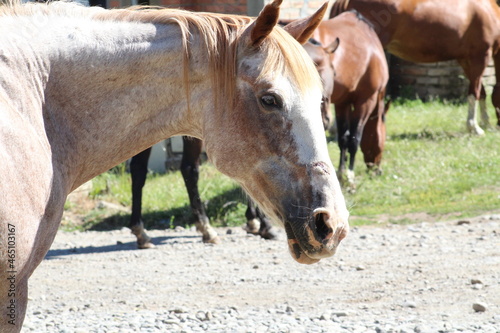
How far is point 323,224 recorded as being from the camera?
88.7 inches

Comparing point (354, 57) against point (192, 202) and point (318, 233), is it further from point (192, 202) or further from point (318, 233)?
point (318, 233)

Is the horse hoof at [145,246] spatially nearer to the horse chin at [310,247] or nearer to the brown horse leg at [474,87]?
the horse chin at [310,247]

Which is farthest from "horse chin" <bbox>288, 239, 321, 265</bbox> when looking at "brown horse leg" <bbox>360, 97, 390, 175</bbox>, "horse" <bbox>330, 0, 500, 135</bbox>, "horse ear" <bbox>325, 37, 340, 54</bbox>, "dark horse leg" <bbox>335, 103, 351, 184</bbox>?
"horse" <bbox>330, 0, 500, 135</bbox>

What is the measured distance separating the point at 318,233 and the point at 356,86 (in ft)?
19.1

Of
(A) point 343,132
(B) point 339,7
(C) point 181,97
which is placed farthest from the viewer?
(B) point 339,7

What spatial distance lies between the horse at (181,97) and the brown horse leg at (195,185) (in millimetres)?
3885

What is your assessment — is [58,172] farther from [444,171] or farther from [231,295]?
[444,171]

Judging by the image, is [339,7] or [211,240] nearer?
[211,240]

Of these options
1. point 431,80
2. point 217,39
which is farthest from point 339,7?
point 217,39

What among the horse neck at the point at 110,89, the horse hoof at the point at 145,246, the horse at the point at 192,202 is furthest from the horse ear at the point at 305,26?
the horse hoof at the point at 145,246

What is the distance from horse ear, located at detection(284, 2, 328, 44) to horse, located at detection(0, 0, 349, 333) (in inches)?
3.8

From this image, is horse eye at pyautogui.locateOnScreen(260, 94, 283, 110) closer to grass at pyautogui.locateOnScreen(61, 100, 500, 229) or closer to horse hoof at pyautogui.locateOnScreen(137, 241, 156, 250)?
horse hoof at pyautogui.locateOnScreen(137, 241, 156, 250)

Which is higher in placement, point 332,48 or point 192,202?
point 332,48

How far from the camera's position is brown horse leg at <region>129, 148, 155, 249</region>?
6.20 m
